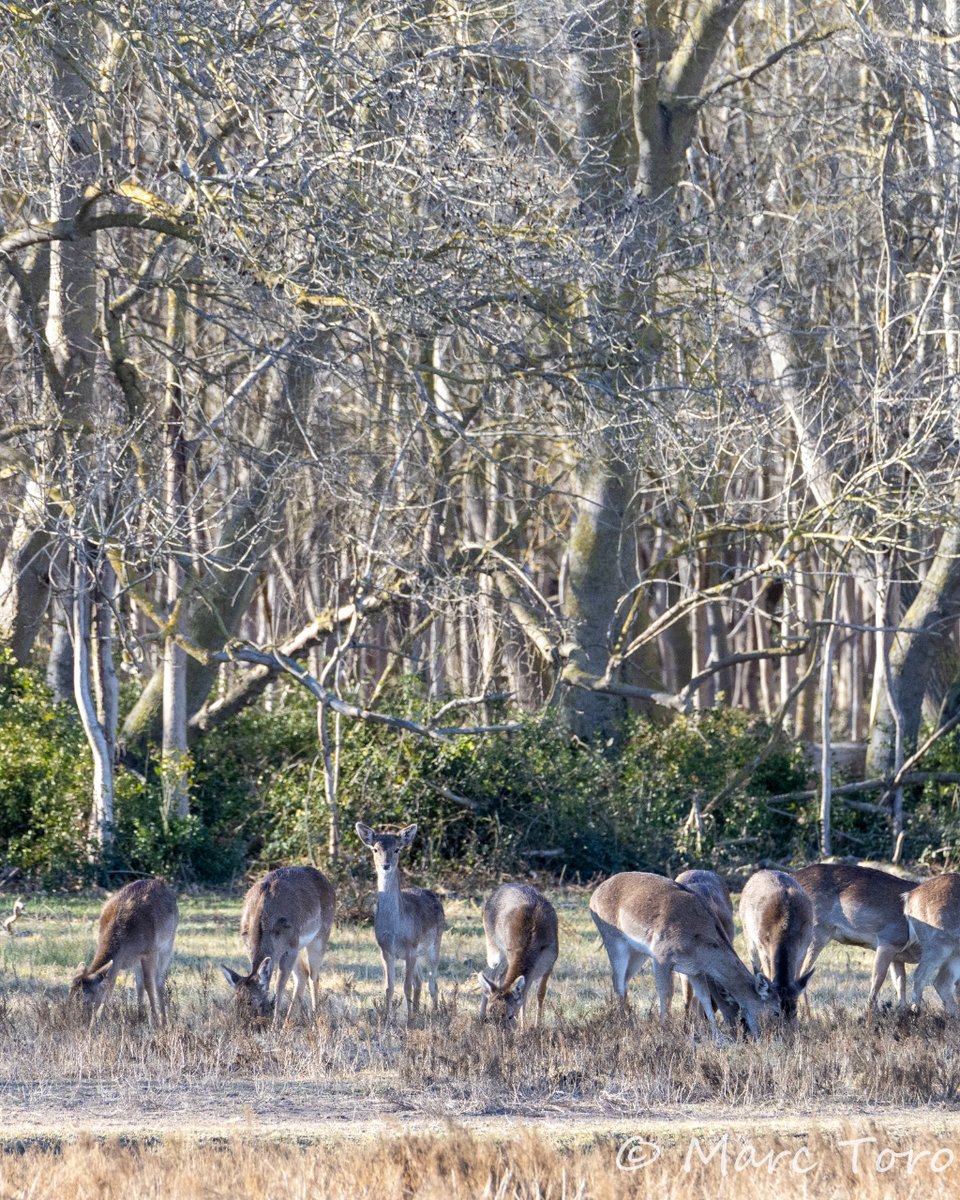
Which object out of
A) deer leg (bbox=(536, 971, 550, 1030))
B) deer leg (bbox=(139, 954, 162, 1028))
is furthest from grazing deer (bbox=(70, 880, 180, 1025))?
deer leg (bbox=(536, 971, 550, 1030))

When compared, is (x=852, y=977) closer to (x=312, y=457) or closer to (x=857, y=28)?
(x=312, y=457)

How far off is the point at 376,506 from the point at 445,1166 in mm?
10814

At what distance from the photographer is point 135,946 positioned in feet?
35.9

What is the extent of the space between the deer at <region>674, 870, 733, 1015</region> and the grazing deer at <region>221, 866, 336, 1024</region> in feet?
8.35

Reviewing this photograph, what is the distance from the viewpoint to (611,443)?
15.6 meters

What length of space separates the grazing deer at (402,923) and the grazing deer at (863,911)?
2713 millimetres

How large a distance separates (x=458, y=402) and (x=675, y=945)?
10625 mm

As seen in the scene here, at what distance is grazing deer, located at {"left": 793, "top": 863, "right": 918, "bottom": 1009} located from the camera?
39.5 feet

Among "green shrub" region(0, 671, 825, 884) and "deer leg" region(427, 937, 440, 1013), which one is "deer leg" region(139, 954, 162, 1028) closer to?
"deer leg" region(427, 937, 440, 1013)

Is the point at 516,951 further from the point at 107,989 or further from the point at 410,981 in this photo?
the point at 107,989

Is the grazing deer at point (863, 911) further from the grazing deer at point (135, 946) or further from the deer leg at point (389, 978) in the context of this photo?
the grazing deer at point (135, 946)

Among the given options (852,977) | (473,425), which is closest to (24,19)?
(473,425)

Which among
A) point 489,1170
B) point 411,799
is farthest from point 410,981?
point 411,799

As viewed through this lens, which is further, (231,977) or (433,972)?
(433,972)
